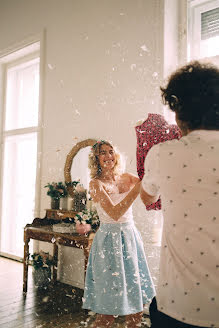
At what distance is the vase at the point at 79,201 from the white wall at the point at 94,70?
389mm

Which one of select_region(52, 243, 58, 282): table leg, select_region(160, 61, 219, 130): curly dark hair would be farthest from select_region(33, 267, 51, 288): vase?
select_region(160, 61, 219, 130): curly dark hair

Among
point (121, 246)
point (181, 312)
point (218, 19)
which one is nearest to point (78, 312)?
point (121, 246)

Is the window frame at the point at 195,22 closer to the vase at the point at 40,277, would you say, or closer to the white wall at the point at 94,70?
the white wall at the point at 94,70

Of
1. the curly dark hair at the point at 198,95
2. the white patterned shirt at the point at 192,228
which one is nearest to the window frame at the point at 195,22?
the curly dark hair at the point at 198,95

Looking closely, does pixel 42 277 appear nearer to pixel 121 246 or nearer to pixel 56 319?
pixel 56 319

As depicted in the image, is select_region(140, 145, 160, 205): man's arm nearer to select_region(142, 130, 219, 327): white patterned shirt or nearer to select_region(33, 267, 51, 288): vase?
select_region(142, 130, 219, 327): white patterned shirt

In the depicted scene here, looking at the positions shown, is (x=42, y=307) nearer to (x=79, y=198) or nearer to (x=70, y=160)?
(x=79, y=198)

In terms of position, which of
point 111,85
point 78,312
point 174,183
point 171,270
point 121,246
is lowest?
point 78,312

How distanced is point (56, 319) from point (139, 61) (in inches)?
84.2

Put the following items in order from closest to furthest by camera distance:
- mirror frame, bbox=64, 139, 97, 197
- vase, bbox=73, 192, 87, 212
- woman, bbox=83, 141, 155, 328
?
woman, bbox=83, 141, 155, 328 < vase, bbox=73, 192, 87, 212 < mirror frame, bbox=64, 139, 97, 197

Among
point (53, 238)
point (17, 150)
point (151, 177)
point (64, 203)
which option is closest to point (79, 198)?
point (64, 203)

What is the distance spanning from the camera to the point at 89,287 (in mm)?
1931

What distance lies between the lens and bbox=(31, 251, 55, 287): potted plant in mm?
3080

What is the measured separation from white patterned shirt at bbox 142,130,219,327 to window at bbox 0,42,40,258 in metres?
3.61
